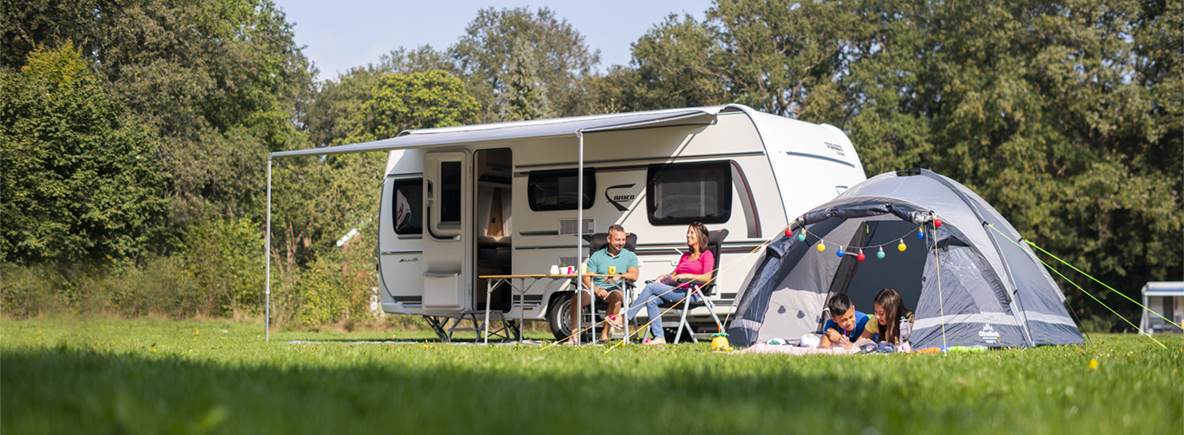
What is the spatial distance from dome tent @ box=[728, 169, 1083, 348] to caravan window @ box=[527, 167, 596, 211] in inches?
87.6

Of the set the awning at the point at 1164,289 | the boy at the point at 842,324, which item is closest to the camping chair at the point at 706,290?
the boy at the point at 842,324

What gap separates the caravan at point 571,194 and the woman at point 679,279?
36cm

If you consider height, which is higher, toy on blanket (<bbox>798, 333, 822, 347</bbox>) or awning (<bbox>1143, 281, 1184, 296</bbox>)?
toy on blanket (<bbox>798, 333, 822, 347</bbox>)

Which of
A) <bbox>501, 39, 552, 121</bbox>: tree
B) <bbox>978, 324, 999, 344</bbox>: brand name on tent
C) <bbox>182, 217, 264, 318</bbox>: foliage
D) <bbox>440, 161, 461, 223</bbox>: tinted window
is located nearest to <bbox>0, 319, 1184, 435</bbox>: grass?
<bbox>978, 324, 999, 344</bbox>: brand name on tent

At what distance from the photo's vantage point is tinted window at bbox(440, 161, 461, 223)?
33.1ft

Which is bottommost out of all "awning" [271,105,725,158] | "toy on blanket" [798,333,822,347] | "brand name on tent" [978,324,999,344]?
"toy on blanket" [798,333,822,347]

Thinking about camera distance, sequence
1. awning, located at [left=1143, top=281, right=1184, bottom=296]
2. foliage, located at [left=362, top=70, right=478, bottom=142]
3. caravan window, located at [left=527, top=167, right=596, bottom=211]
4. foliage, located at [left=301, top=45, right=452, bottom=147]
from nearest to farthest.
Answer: caravan window, located at [left=527, top=167, right=596, bottom=211], awning, located at [left=1143, top=281, right=1184, bottom=296], foliage, located at [left=362, top=70, right=478, bottom=142], foliage, located at [left=301, top=45, right=452, bottom=147]

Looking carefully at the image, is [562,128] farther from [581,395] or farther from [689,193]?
[581,395]

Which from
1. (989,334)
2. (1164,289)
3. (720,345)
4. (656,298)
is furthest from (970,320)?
(1164,289)

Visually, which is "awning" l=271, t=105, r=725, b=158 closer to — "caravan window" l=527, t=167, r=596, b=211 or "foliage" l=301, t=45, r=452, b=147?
"caravan window" l=527, t=167, r=596, b=211

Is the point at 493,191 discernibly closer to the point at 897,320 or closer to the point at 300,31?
the point at 897,320

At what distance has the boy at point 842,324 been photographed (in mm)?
7391

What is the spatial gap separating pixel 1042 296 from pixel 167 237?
22.1 meters

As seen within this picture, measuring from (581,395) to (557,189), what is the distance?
6530 millimetres
